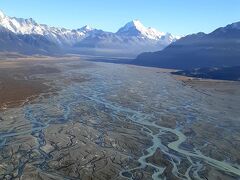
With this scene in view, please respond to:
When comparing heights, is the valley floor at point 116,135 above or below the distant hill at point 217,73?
above

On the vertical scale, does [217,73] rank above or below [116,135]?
below

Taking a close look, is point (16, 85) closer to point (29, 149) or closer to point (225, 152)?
point (29, 149)

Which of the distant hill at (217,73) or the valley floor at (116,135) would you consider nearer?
the valley floor at (116,135)

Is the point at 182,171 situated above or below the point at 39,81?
above

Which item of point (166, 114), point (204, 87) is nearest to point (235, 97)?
point (204, 87)

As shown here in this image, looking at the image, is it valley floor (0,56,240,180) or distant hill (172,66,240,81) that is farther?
distant hill (172,66,240,81)

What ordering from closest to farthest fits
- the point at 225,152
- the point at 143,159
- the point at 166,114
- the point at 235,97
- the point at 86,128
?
the point at 143,159
the point at 225,152
the point at 86,128
the point at 166,114
the point at 235,97

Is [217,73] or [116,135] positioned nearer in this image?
[116,135]

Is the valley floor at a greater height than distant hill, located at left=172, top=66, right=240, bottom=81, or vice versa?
the valley floor
